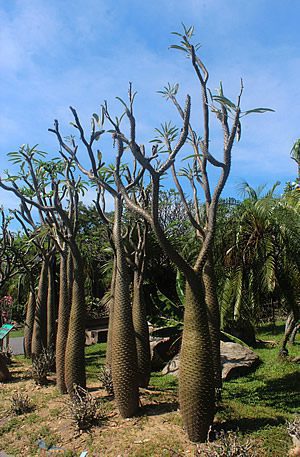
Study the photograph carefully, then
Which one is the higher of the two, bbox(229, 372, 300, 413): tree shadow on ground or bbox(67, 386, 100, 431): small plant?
bbox(67, 386, 100, 431): small plant

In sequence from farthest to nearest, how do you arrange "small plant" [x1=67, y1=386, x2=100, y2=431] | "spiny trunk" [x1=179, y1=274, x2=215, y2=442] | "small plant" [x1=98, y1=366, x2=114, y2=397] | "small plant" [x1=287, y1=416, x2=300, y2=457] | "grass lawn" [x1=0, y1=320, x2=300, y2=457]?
1. "small plant" [x1=98, y1=366, x2=114, y2=397]
2. "small plant" [x1=67, y1=386, x2=100, y2=431]
3. "grass lawn" [x1=0, y1=320, x2=300, y2=457]
4. "spiny trunk" [x1=179, y1=274, x2=215, y2=442]
5. "small plant" [x1=287, y1=416, x2=300, y2=457]

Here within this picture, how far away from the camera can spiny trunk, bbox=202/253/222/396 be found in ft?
23.5

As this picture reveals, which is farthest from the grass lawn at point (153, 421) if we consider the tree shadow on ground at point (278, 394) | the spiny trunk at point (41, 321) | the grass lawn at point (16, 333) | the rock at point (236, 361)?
the grass lawn at point (16, 333)

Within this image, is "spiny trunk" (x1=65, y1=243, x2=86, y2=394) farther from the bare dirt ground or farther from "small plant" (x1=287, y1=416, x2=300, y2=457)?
"small plant" (x1=287, y1=416, x2=300, y2=457)

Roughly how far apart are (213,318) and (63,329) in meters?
3.26

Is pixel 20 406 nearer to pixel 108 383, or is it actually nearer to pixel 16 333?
pixel 108 383

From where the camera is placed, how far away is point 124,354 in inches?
263

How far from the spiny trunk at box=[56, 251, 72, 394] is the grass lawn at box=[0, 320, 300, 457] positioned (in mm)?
332

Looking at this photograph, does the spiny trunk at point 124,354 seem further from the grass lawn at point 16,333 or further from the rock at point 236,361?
the grass lawn at point 16,333

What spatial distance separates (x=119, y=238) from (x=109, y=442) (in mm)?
3218

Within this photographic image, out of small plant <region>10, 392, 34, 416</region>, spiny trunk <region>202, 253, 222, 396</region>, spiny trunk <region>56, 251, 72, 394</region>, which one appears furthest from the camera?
spiny trunk <region>56, 251, 72, 394</region>

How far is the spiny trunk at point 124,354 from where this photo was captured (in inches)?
259

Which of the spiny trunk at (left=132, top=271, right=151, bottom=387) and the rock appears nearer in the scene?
the spiny trunk at (left=132, top=271, right=151, bottom=387)

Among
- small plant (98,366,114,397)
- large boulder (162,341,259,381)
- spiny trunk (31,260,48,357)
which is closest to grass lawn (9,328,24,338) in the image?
spiny trunk (31,260,48,357)
